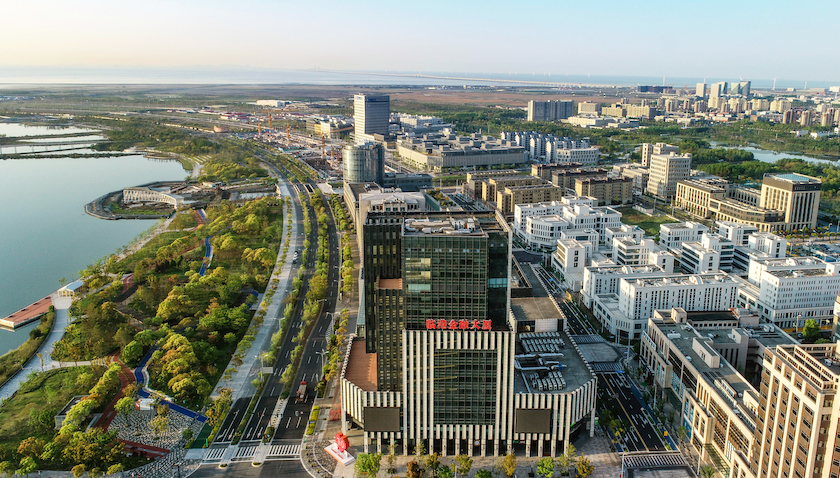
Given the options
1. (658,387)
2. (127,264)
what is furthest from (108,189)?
(658,387)

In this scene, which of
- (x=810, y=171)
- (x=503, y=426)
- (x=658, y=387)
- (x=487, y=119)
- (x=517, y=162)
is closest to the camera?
(x=503, y=426)

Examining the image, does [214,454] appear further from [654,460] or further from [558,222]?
[558,222]

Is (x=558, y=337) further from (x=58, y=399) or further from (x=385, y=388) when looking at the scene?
(x=58, y=399)

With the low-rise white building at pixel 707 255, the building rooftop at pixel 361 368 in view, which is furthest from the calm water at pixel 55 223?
the low-rise white building at pixel 707 255

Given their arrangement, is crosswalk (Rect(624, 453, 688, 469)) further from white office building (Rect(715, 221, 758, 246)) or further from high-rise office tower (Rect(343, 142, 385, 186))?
high-rise office tower (Rect(343, 142, 385, 186))

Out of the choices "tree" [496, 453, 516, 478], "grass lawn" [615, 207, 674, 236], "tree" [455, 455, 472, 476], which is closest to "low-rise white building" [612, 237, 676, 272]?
"grass lawn" [615, 207, 674, 236]

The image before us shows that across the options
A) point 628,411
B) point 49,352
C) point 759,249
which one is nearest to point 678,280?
point 628,411
